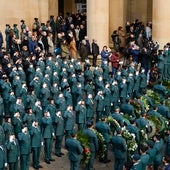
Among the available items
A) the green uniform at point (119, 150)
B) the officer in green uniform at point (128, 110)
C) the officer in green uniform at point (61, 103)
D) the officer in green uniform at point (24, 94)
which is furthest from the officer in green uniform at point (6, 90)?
the green uniform at point (119, 150)

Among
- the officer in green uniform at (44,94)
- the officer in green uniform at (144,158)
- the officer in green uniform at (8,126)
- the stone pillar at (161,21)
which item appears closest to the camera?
the officer in green uniform at (144,158)

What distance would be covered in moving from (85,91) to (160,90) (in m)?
3.14

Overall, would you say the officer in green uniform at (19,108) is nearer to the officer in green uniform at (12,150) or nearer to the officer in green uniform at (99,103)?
the officer in green uniform at (12,150)

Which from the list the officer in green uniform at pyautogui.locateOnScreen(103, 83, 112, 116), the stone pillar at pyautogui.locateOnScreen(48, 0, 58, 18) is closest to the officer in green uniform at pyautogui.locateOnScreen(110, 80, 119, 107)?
the officer in green uniform at pyautogui.locateOnScreen(103, 83, 112, 116)

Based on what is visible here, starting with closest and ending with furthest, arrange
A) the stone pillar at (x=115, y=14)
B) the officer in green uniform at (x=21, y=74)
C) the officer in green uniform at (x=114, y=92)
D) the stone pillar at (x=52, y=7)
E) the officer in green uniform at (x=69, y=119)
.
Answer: the officer in green uniform at (x=69, y=119), the officer in green uniform at (x=114, y=92), the officer in green uniform at (x=21, y=74), the stone pillar at (x=115, y=14), the stone pillar at (x=52, y=7)

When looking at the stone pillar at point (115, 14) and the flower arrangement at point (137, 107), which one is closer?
the flower arrangement at point (137, 107)

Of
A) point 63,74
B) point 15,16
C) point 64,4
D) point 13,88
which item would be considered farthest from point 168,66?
point 64,4

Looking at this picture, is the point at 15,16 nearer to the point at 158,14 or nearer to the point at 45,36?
the point at 45,36

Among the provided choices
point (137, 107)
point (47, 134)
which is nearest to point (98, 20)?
point (137, 107)

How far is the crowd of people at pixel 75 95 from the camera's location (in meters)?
17.7

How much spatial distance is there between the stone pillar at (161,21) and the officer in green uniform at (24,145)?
14.3 meters

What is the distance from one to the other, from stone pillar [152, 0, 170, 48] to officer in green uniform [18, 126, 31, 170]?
14.3 metres

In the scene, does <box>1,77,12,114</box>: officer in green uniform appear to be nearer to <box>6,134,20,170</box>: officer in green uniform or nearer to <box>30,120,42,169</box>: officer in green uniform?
<box>30,120,42,169</box>: officer in green uniform

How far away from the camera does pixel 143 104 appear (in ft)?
70.1
